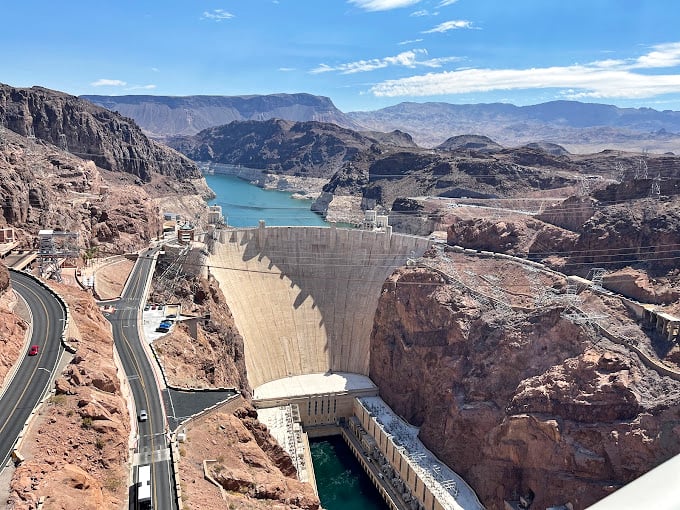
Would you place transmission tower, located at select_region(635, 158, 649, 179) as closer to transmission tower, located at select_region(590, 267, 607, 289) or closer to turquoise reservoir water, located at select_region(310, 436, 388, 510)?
transmission tower, located at select_region(590, 267, 607, 289)

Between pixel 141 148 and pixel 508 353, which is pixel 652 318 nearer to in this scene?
pixel 508 353

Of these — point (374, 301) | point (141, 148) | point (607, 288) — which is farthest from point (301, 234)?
point (141, 148)

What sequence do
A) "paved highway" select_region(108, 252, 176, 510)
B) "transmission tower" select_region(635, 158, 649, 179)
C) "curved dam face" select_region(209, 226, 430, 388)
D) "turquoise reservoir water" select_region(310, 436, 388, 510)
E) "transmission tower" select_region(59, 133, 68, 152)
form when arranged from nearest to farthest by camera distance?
"paved highway" select_region(108, 252, 176, 510), "turquoise reservoir water" select_region(310, 436, 388, 510), "curved dam face" select_region(209, 226, 430, 388), "transmission tower" select_region(635, 158, 649, 179), "transmission tower" select_region(59, 133, 68, 152)

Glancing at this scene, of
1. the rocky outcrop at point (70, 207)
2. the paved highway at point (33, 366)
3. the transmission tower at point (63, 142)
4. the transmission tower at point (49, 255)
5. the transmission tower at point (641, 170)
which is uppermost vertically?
the transmission tower at point (63, 142)

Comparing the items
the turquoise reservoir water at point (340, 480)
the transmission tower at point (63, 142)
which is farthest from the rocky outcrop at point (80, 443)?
the transmission tower at point (63, 142)

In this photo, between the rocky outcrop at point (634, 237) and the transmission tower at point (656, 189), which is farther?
the transmission tower at point (656, 189)

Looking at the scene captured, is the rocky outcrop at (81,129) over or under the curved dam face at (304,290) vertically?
over

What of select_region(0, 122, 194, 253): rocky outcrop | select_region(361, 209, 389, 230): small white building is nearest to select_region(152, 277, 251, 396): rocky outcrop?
select_region(0, 122, 194, 253): rocky outcrop

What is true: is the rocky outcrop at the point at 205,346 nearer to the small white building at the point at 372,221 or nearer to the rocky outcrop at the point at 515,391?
the rocky outcrop at the point at 515,391
